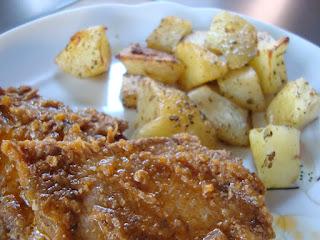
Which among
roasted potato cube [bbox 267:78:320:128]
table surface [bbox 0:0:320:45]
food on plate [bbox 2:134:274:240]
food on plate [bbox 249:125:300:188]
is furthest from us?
table surface [bbox 0:0:320:45]

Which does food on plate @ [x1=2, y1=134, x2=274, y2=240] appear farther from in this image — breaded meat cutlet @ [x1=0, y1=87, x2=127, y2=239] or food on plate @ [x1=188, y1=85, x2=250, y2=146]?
food on plate @ [x1=188, y1=85, x2=250, y2=146]

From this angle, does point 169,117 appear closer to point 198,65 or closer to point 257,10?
point 198,65

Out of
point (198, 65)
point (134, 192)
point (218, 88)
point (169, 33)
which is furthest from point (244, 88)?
point (134, 192)

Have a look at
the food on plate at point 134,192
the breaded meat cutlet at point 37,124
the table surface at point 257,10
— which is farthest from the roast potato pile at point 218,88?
the table surface at point 257,10

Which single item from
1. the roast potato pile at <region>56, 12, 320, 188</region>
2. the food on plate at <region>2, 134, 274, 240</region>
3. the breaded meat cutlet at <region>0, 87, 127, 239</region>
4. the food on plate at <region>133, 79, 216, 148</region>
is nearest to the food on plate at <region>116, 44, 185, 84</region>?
the roast potato pile at <region>56, 12, 320, 188</region>

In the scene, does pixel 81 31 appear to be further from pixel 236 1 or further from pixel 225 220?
pixel 236 1

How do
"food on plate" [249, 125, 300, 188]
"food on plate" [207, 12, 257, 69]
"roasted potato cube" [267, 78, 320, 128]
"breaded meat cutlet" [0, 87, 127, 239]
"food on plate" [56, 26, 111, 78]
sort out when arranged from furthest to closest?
1. "food on plate" [56, 26, 111, 78]
2. "food on plate" [207, 12, 257, 69]
3. "roasted potato cube" [267, 78, 320, 128]
4. "food on plate" [249, 125, 300, 188]
5. "breaded meat cutlet" [0, 87, 127, 239]

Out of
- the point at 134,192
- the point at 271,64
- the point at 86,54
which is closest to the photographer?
the point at 134,192
